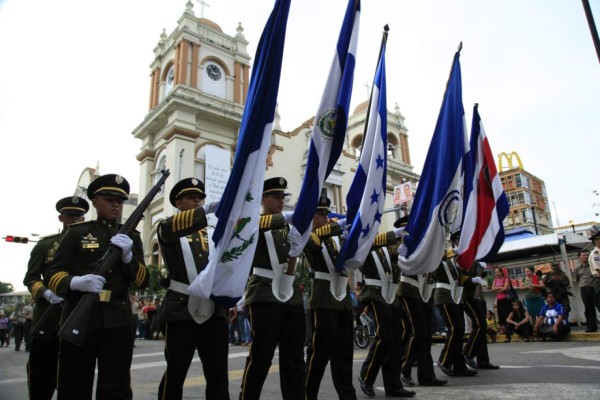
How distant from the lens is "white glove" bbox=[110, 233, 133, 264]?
10.8 ft

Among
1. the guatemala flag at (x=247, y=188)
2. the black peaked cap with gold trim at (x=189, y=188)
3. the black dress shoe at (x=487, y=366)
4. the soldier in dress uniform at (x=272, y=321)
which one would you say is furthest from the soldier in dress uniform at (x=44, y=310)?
the black dress shoe at (x=487, y=366)

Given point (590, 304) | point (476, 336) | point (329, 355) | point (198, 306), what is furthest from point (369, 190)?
point (590, 304)

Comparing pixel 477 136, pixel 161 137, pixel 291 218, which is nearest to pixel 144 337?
pixel 161 137

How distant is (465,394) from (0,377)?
7061mm

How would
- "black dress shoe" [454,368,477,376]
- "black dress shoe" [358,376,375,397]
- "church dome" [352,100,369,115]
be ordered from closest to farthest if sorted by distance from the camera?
1. "black dress shoe" [358,376,375,397]
2. "black dress shoe" [454,368,477,376]
3. "church dome" [352,100,369,115]

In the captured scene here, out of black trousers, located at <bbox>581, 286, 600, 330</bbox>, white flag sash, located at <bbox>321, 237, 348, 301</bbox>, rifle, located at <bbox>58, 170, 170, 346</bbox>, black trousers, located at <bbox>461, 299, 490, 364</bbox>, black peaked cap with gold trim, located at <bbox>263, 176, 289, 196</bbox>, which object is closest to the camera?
rifle, located at <bbox>58, 170, 170, 346</bbox>

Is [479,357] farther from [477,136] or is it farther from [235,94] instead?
[235,94]

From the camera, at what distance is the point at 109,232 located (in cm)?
362

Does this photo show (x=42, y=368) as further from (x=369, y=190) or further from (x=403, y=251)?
(x=403, y=251)

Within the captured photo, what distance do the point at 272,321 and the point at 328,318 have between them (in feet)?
2.66

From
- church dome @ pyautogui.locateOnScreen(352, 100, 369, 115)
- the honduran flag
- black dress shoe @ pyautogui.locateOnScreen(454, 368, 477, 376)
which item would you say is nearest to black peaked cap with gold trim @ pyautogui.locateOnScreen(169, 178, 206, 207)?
the honduran flag

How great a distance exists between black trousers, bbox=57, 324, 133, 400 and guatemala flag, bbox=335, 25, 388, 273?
2.22 meters

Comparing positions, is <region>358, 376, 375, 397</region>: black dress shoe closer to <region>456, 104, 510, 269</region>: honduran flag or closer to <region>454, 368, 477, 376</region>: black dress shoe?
<region>454, 368, 477, 376</region>: black dress shoe

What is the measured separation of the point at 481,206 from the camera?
22.6 feet
